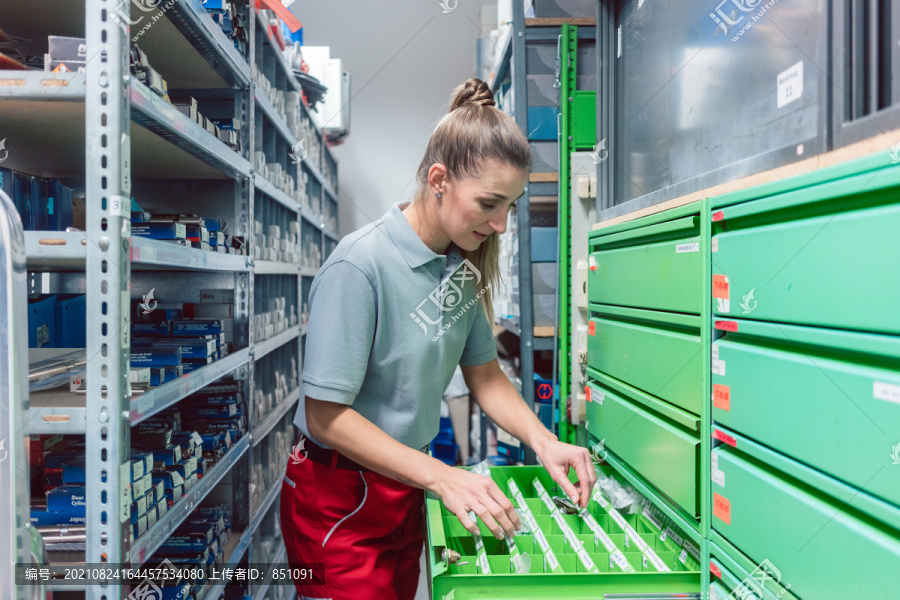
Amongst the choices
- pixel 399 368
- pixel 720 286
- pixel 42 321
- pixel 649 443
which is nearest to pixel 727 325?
pixel 720 286

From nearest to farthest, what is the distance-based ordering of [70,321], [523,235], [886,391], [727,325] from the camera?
[886,391]
[727,325]
[70,321]
[523,235]

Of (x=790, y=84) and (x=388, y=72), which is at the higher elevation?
(x=388, y=72)

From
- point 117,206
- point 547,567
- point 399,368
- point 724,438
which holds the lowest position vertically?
point 547,567

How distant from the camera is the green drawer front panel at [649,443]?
4.21 ft

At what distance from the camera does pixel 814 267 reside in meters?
0.87

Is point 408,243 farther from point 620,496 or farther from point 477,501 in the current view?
point 620,496

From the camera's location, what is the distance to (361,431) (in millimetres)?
1263

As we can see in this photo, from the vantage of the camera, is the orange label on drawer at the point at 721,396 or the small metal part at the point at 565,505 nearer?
the orange label on drawer at the point at 721,396

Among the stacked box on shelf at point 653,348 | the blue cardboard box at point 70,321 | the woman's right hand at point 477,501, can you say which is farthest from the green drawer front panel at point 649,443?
the blue cardboard box at point 70,321

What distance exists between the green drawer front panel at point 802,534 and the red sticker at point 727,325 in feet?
0.79

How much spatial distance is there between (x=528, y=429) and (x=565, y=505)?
0.23 m

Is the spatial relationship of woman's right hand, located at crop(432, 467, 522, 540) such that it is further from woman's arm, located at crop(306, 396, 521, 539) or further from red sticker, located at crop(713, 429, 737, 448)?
red sticker, located at crop(713, 429, 737, 448)

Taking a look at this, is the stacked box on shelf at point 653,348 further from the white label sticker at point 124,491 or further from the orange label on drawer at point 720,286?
the white label sticker at point 124,491

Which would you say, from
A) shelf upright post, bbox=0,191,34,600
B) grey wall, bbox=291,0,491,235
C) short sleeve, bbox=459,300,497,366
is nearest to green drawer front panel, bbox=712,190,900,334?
short sleeve, bbox=459,300,497,366
